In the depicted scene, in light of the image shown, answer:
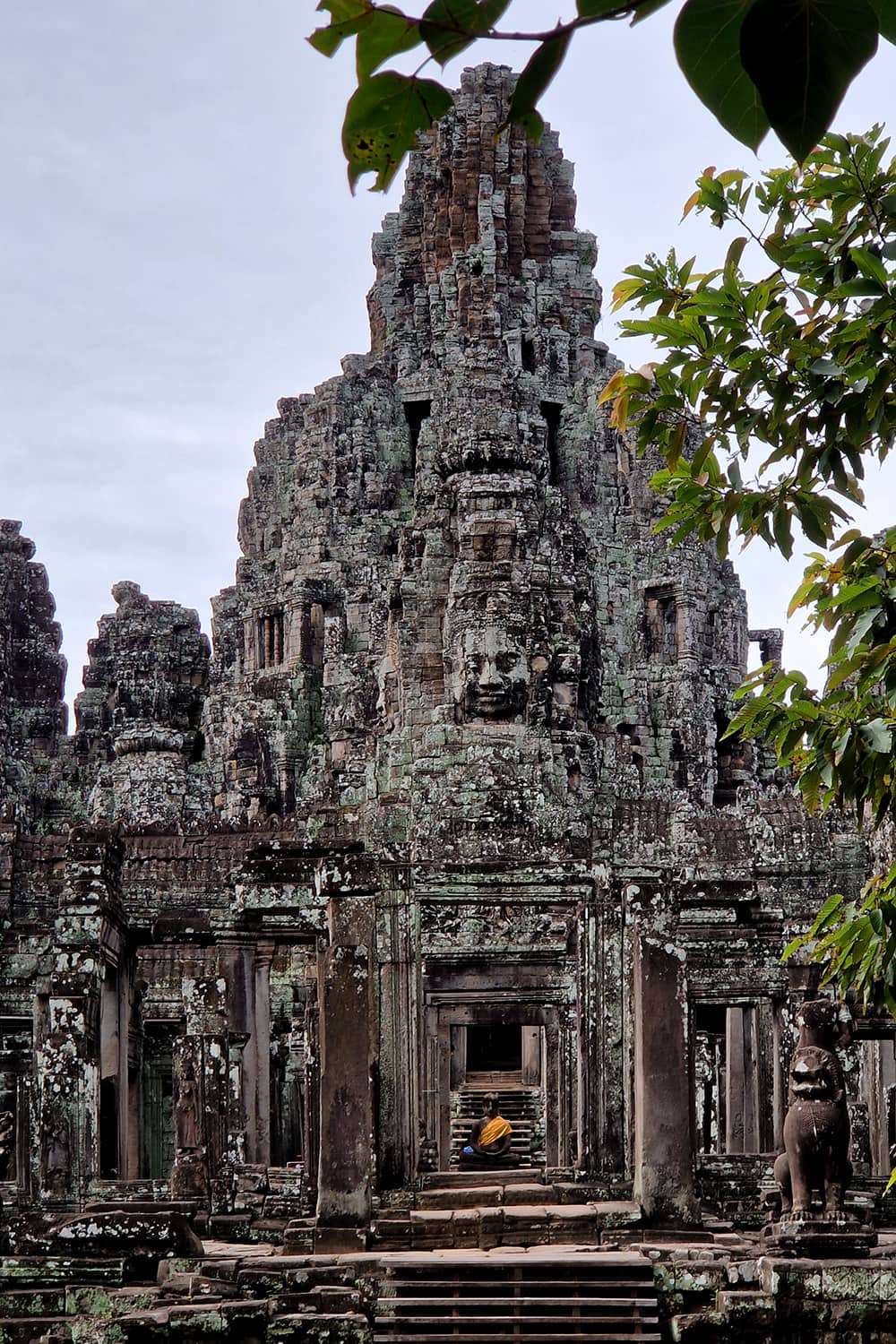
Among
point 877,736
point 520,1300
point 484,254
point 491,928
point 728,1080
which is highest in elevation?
point 484,254

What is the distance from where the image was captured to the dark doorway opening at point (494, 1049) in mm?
33562

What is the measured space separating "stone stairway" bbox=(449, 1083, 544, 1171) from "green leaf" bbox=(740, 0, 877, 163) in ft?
79.0

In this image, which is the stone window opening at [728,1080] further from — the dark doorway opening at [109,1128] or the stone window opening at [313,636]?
the stone window opening at [313,636]

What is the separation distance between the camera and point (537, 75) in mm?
2016

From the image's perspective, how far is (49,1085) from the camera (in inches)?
628

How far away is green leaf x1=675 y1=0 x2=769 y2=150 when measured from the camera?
1.92 meters

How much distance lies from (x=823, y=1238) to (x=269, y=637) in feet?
94.3

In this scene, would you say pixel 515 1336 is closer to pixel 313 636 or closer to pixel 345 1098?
pixel 345 1098

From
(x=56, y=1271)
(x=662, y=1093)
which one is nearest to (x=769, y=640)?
(x=662, y=1093)

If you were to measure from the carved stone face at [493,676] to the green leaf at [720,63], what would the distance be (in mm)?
23455

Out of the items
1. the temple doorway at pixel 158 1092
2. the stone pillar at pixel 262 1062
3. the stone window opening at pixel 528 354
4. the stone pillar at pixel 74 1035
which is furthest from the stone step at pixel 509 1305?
the stone window opening at pixel 528 354

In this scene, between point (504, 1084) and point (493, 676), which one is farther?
point (504, 1084)

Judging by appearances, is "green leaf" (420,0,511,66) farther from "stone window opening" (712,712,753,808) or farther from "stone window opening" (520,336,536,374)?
"stone window opening" (520,336,536,374)

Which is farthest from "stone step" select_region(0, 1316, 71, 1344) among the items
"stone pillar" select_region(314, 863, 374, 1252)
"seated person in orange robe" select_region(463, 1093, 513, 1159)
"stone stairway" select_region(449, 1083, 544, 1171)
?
"stone stairway" select_region(449, 1083, 544, 1171)
